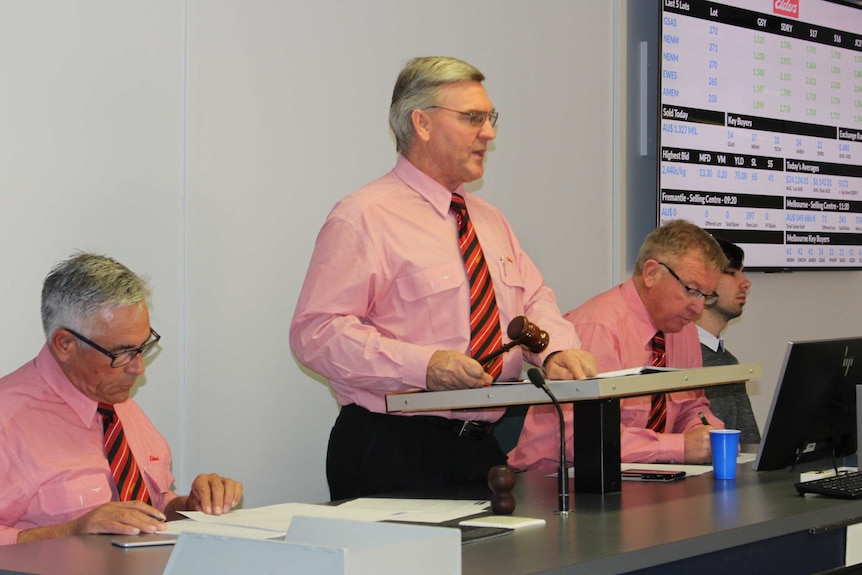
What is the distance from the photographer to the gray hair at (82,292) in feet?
8.19

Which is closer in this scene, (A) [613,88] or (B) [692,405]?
(B) [692,405]

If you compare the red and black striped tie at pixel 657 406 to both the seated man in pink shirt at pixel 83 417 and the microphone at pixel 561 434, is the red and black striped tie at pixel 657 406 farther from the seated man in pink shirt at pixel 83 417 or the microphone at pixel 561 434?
the seated man in pink shirt at pixel 83 417

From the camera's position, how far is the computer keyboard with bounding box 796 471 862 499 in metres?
2.56

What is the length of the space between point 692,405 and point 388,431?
47.0 inches

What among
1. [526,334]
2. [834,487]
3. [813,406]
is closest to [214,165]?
[526,334]

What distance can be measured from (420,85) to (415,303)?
23.8 inches

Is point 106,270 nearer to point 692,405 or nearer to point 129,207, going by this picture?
point 129,207

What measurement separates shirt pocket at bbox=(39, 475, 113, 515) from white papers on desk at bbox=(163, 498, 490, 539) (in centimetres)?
18

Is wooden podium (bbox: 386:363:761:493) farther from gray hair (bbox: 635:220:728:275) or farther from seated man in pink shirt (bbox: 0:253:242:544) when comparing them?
gray hair (bbox: 635:220:728:275)

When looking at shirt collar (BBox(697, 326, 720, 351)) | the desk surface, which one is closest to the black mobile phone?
the desk surface

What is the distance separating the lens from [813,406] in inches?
114

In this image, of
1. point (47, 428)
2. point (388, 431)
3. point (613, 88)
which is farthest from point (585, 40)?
point (47, 428)

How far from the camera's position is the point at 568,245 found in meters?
4.68

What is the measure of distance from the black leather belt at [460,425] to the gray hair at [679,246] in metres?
0.92
